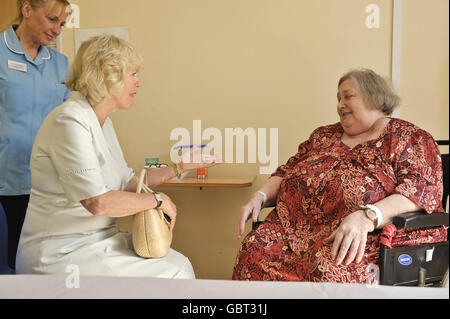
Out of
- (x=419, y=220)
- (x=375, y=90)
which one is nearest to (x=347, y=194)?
(x=419, y=220)

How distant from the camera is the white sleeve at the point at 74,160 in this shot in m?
1.12

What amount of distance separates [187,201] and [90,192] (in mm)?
1484

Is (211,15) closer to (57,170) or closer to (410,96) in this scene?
(410,96)

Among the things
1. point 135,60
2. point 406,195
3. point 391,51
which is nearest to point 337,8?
point 391,51

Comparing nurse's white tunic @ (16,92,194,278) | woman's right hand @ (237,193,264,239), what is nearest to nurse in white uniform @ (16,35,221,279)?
nurse's white tunic @ (16,92,194,278)

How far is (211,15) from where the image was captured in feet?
7.99

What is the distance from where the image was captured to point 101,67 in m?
1.21

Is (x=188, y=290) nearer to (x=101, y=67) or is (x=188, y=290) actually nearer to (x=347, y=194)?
(x=101, y=67)

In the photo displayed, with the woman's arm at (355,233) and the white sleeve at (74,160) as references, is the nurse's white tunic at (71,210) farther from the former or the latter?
the woman's arm at (355,233)

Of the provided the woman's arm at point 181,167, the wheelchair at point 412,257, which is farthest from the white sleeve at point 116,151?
the wheelchair at point 412,257

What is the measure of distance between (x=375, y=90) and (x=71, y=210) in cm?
133

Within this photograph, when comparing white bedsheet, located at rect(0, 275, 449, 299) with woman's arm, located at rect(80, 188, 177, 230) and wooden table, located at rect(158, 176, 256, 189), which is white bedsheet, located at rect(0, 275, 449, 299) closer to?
woman's arm, located at rect(80, 188, 177, 230)

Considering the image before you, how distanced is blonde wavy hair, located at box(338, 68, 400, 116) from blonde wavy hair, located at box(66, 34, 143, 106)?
1001mm
